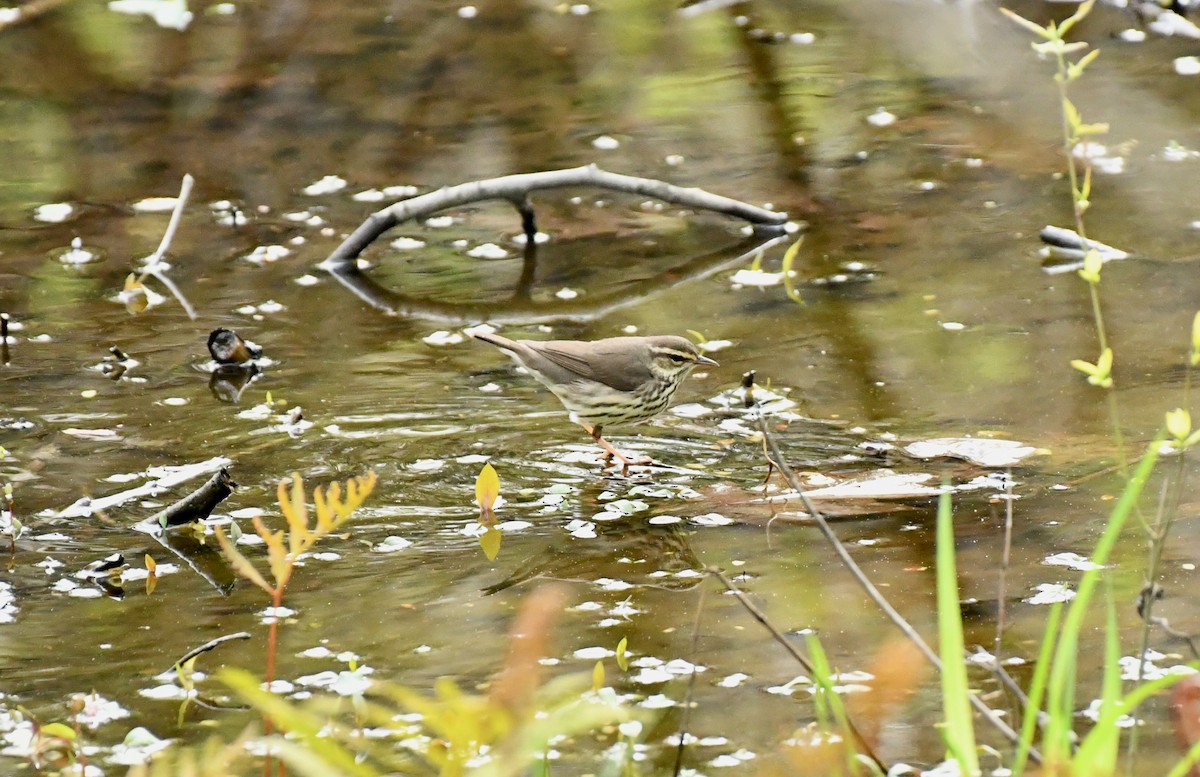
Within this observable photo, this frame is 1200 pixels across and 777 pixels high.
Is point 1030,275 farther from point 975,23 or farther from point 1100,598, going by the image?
point 975,23

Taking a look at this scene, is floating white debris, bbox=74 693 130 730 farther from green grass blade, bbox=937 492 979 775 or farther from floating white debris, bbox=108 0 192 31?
floating white debris, bbox=108 0 192 31

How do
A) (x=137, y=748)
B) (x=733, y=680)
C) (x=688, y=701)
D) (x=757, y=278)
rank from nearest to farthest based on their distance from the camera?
(x=688, y=701), (x=137, y=748), (x=733, y=680), (x=757, y=278)

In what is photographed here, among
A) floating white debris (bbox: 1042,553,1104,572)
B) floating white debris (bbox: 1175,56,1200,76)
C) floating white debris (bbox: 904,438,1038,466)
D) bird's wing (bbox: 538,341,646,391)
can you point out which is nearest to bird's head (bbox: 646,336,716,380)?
bird's wing (bbox: 538,341,646,391)

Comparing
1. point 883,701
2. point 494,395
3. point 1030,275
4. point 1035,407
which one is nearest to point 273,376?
point 494,395

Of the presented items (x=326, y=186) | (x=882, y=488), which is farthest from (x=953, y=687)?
(x=326, y=186)

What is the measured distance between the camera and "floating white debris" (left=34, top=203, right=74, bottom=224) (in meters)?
9.91

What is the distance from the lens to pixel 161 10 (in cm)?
1504

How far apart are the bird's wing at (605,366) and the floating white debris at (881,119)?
5129 millimetres

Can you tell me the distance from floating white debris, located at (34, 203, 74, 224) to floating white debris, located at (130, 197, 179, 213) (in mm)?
397

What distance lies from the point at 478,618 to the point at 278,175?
632 centimetres

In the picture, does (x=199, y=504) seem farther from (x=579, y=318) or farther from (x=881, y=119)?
(x=881, y=119)

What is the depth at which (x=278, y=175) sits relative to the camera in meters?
10.7

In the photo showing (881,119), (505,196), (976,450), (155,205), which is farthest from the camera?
(881,119)

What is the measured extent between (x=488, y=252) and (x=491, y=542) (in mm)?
4022
